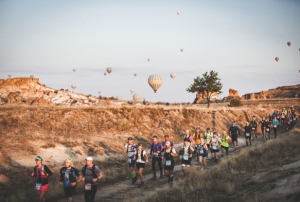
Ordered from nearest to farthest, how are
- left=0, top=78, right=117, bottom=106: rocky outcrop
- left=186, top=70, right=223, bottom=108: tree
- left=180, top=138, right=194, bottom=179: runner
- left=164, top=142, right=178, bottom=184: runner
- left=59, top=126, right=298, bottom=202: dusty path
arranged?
left=59, top=126, right=298, bottom=202: dusty path
left=164, top=142, right=178, bottom=184: runner
left=180, top=138, right=194, bottom=179: runner
left=186, top=70, right=223, bottom=108: tree
left=0, top=78, right=117, bottom=106: rocky outcrop

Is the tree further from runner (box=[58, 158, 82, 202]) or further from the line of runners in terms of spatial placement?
runner (box=[58, 158, 82, 202])

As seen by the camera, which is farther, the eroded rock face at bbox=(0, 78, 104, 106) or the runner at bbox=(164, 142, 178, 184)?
the eroded rock face at bbox=(0, 78, 104, 106)

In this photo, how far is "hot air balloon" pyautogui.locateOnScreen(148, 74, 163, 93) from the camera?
69494 mm

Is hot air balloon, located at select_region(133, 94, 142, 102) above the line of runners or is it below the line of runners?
above

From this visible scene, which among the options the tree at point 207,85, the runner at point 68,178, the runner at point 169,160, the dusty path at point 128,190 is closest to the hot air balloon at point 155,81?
the tree at point 207,85

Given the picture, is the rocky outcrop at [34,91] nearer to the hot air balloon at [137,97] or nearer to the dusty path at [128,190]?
the hot air balloon at [137,97]

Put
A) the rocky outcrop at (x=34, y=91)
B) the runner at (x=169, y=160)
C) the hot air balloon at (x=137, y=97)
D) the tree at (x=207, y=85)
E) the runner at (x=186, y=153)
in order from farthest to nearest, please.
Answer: the hot air balloon at (x=137, y=97) → the rocky outcrop at (x=34, y=91) → the tree at (x=207, y=85) → the runner at (x=186, y=153) → the runner at (x=169, y=160)

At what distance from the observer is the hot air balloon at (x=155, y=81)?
6949 cm

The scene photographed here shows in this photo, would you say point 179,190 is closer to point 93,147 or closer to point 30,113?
point 93,147

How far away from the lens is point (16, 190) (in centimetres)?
1503

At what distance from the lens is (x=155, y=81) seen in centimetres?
6944

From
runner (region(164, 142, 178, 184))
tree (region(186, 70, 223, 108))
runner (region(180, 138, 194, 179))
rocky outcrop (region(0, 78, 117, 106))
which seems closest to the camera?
runner (region(164, 142, 178, 184))

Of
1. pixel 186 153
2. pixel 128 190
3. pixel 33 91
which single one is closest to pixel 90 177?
pixel 128 190

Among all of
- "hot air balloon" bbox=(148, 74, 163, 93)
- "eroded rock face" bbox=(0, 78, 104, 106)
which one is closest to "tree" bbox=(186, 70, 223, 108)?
"hot air balloon" bbox=(148, 74, 163, 93)
